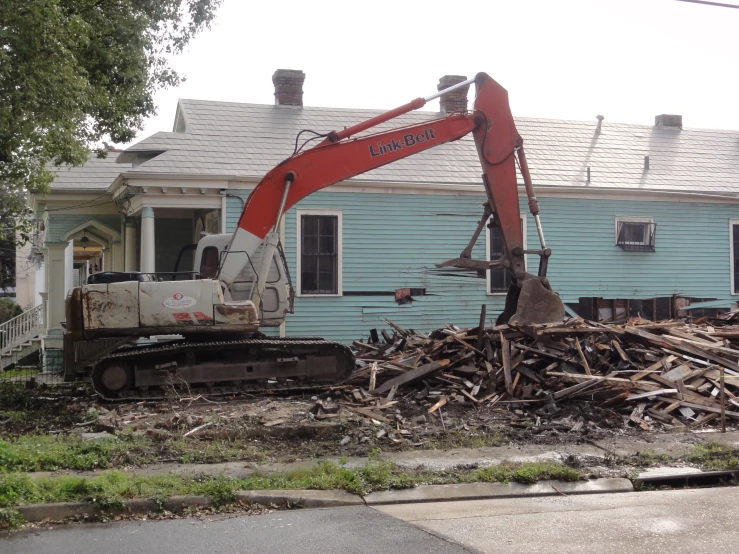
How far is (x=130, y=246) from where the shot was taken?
1970 cm

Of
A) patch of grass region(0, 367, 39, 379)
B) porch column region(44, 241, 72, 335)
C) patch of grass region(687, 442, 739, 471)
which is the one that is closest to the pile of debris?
patch of grass region(687, 442, 739, 471)

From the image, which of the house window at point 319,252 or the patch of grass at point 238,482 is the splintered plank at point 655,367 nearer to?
the patch of grass at point 238,482

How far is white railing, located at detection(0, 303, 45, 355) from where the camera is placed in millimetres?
21219

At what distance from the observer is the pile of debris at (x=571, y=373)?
Result: 33.9 feet

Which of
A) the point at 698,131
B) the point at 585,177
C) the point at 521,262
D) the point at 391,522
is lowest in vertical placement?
the point at 391,522

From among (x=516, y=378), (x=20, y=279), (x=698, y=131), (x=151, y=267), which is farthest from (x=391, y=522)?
(x=20, y=279)

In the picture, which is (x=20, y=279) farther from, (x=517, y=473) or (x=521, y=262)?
(x=517, y=473)

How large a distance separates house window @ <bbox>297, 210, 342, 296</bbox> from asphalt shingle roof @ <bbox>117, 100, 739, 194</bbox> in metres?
1.21

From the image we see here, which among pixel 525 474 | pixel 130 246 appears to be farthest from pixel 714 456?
pixel 130 246

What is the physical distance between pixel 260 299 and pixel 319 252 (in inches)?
263

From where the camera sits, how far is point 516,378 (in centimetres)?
1107

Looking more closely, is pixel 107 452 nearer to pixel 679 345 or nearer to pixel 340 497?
pixel 340 497

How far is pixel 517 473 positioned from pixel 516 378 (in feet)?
12.3

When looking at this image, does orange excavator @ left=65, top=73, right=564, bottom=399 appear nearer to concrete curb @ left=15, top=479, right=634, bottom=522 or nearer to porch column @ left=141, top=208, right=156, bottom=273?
porch column @ left=141, top=208, right=156, bottom=273
